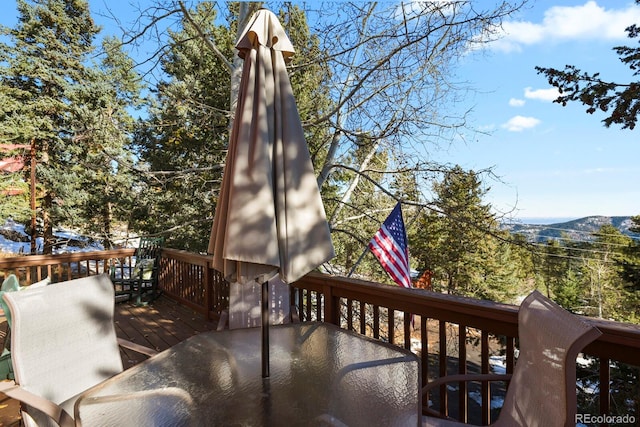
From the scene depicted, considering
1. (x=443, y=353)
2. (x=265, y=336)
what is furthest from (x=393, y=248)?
(x=265, y=336)

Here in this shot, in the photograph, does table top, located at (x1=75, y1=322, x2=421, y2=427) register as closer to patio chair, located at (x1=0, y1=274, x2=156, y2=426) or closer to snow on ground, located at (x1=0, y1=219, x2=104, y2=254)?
patio chair, located at (x1=0, y1=274, x2=156, y2=426)

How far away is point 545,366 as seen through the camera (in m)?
1.32

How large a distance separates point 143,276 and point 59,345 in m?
4.37

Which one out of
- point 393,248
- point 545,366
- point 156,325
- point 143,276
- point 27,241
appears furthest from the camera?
point 27,241

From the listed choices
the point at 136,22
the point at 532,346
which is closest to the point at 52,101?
the point at 136,22

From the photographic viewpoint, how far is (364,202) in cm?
847

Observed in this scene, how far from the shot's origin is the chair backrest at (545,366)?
118 cm

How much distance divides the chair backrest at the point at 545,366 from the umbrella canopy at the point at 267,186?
3.12ft

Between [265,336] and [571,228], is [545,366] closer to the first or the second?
[265,336]

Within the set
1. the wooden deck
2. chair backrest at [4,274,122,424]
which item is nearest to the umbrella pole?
chair backrest at [4,274,122,424]

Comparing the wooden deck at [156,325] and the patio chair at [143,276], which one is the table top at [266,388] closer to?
the wooden deck at [156,325]

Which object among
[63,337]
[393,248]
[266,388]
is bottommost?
[266,388]

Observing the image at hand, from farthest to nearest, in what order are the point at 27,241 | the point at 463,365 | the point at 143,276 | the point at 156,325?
the point at 27,241 < the point at 143,276 < the point at 156,325 < the point at 463,365

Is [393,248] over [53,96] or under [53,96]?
under
